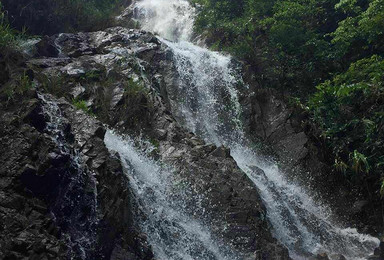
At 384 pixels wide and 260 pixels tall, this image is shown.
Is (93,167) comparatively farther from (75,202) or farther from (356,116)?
(356,116)

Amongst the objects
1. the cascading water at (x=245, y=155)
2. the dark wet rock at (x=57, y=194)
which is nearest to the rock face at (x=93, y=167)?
the dark wet rock at (x=57, y=194)

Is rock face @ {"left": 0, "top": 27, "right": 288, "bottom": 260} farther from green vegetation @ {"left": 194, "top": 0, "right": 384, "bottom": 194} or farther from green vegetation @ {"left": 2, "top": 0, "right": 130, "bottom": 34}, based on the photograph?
green vegetation @ {"left": 194, "top": 0, "right": 384, "bottom": 194}

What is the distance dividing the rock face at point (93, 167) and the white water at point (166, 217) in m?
0.36

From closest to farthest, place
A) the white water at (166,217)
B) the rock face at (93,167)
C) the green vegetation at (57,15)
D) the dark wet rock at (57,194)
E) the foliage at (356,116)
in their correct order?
the dark wet rock at (57,194) < the rock face at (93,167) < the white water at (166,217) < the foliage at (356,116) < the green vegetation at (57,15)

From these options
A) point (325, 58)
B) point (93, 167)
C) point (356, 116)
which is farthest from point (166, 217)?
point (325, 58)

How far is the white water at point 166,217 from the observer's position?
915 centimetres

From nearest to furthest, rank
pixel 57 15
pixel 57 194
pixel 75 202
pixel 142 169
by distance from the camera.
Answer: pixel 57 194
pixel 75 202
pixel 142 169
pixel 57 15

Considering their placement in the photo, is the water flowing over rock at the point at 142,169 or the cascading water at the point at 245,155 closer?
the water flowing over rock at the point at 142,169

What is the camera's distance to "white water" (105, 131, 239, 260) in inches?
360

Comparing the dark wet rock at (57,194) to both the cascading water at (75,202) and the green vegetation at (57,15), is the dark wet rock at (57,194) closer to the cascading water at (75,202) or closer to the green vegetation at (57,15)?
the cascading water at (75,202)

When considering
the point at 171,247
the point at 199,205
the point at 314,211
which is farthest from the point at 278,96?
the point at 171,247

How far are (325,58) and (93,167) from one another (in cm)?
1265

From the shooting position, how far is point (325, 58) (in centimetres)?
1677

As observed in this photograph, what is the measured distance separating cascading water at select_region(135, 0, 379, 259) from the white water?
2596 millimetres
